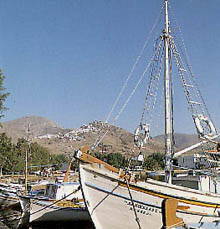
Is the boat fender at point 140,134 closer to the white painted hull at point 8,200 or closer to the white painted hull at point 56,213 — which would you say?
the white painted hull at point 56,213

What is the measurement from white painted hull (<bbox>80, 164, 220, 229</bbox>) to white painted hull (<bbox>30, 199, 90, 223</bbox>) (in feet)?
19.6

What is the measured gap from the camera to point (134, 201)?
53.6 ft

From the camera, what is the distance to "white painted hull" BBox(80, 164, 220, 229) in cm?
1634

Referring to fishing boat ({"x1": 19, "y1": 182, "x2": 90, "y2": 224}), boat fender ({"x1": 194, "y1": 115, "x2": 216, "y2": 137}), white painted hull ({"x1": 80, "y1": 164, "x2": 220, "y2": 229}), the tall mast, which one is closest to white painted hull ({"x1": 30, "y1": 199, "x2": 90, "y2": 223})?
fishing boat ({"x1": 19, "y1": 182, "x2": 90, "y2": 224})

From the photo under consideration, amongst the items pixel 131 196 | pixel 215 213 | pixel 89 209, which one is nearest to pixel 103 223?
pixel 89 209

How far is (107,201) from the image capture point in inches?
655

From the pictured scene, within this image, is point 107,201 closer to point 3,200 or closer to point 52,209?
point 52,209

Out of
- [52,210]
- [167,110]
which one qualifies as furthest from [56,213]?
[167,110]

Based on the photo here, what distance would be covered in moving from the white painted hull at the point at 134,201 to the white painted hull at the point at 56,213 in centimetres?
597

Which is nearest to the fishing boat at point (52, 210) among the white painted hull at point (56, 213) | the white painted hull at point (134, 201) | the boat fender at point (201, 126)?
the white painted hull at point (56, 213)

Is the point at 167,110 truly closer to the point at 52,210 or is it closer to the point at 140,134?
the point at 140,134

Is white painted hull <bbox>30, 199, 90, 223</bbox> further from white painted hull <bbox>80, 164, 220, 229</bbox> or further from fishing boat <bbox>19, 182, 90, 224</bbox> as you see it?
white painted hull <bbox>80, 164, 220, 229</bbox>

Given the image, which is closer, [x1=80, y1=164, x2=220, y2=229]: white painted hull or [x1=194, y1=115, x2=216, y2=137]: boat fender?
[x1=80, y1=164, x2=220, y2=229]: white painted hull

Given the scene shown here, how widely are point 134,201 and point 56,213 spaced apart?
8.50 metres
